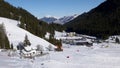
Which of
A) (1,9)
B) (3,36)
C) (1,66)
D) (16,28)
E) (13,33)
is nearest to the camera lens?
(1,66)

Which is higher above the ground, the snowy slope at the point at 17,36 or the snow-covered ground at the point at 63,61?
the snowy slope at the point at 17,36

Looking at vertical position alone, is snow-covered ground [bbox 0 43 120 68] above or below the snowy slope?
below

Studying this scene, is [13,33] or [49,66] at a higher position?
[13,33]

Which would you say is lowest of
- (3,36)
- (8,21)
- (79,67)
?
(79,67)

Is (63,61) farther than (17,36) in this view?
No

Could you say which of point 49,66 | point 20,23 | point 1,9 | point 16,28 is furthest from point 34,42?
point 49,66

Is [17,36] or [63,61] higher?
[17,36]

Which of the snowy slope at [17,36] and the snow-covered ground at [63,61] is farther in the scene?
the snowy slope at [17,36]

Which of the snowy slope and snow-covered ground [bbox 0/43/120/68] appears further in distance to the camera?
the snowy slope

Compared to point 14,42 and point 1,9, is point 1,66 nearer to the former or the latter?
point 14,42

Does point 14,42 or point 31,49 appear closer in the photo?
point 31,49

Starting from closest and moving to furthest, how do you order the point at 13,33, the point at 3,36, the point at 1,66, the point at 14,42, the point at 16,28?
1. the point at 1,66
2. the point at 3,36
3. the point at 14,42
4. the point at 13,33
5. the point at 16,28
